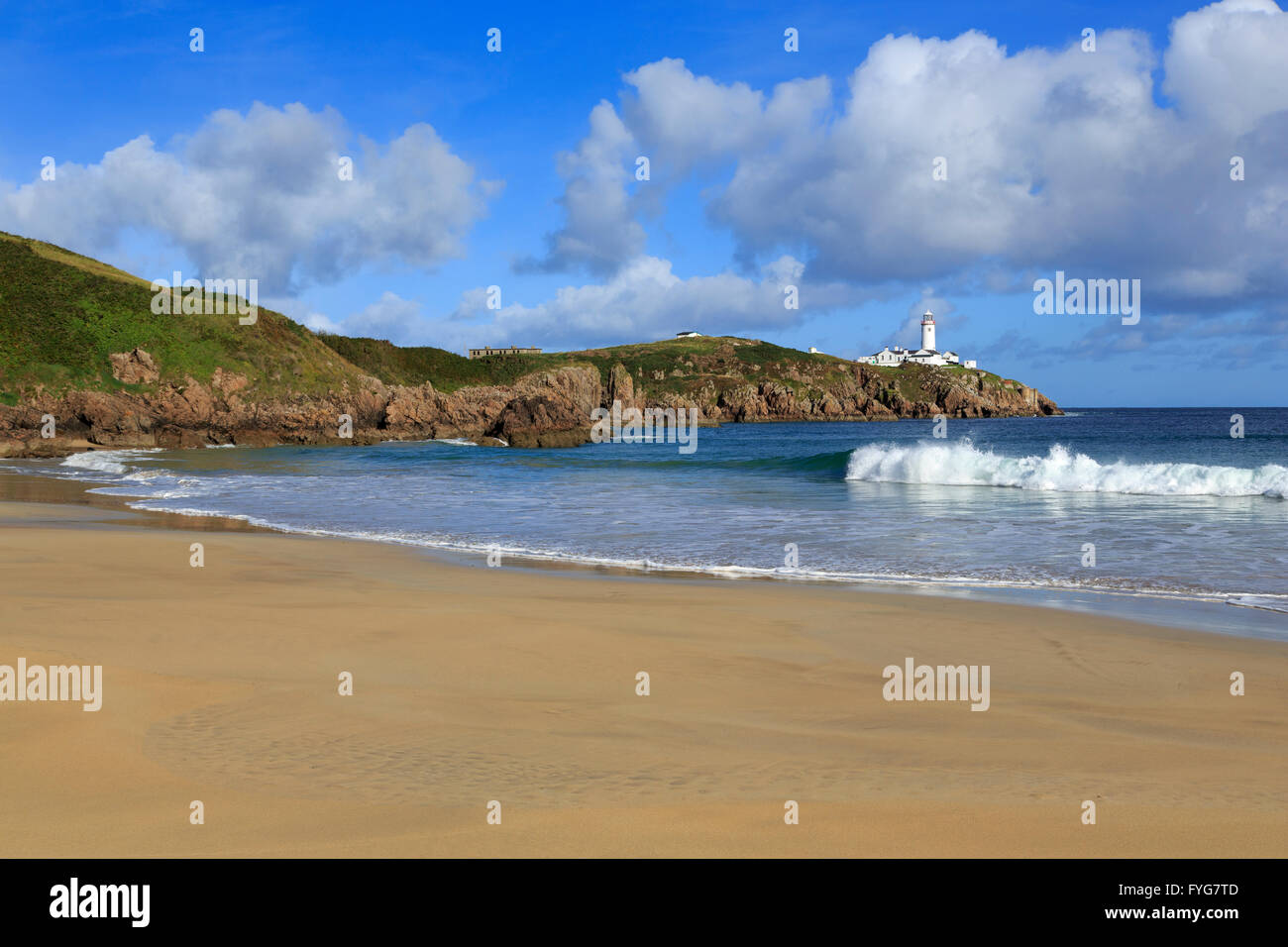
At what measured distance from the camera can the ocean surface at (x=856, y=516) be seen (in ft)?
35.5

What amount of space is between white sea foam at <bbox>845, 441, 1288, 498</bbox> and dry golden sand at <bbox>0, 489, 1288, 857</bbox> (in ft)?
61.8

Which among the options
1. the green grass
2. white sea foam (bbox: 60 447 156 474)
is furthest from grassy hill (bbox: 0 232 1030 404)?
white sea foam (bbox: 60 447 156 474)

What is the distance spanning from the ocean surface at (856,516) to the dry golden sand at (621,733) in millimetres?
2228

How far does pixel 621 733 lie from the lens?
4.96 m

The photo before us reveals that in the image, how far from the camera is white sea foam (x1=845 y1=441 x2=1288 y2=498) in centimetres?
2386

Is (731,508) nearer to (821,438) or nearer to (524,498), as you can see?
(524,498)

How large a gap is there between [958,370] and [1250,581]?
166m

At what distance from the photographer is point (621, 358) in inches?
6678

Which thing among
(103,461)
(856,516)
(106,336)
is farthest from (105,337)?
(856,516)

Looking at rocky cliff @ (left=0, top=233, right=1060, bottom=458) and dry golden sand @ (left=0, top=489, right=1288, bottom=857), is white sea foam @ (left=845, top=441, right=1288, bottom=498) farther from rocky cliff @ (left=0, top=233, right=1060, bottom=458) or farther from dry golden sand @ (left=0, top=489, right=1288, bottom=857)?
rocky cliff @ (left=0, top=233, right=1060, bottom=458)

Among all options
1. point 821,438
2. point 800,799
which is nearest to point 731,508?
point 800,799

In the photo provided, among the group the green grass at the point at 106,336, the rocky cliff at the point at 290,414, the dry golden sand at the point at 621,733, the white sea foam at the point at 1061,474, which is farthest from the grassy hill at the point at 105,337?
the dry golden sand at the point at 621,733

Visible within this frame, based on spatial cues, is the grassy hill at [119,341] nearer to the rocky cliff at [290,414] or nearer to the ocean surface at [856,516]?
the rocky cliff at [290,414]
